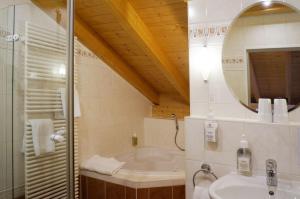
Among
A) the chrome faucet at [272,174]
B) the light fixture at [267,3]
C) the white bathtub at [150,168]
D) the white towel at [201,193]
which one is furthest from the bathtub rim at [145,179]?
the light fixture at [267,3]

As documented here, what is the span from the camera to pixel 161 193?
2100mm

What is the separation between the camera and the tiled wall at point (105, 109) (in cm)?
260

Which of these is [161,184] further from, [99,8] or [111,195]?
[99,8]

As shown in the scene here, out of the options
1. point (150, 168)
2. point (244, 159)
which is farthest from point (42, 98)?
point (150, 168)

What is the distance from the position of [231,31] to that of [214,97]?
464 mm

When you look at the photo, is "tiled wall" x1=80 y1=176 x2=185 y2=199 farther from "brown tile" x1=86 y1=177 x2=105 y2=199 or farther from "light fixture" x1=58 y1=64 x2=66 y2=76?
"light fixture" x1=58 y1=64 x2=66 y2=76

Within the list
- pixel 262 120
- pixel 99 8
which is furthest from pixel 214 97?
pixel 99 8

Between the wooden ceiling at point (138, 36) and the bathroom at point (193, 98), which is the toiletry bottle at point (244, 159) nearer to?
the bathroom at point (193, 98)

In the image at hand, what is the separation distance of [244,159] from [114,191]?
1192 millimetres

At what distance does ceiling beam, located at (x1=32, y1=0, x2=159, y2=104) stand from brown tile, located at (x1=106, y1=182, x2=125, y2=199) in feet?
4.32

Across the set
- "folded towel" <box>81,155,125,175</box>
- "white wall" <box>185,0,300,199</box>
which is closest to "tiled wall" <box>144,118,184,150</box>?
"folded towel" <box>81,155,125,175</box>

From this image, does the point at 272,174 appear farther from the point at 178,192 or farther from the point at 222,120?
the point at 178,192

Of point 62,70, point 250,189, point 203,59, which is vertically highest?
point 203,59

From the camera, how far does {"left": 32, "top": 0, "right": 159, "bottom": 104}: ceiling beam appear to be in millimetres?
1918
